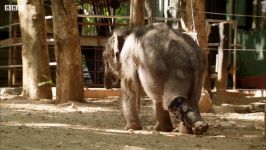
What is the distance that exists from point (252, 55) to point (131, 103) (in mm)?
9960

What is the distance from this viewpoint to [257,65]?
54.9 feet

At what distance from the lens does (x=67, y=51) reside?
11.1 metres

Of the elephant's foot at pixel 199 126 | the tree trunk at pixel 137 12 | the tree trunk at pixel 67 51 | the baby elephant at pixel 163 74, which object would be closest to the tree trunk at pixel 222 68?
the tree trunk at pixel 67 51

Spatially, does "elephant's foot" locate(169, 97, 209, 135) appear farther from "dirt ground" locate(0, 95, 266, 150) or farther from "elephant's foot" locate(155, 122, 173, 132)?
"elephant's foot" locate(155, 122, 173, 132)

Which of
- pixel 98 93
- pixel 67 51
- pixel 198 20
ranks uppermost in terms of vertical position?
pixel 198 20

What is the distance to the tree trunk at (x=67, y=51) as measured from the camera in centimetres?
1098

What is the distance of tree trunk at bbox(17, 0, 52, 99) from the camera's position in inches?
476

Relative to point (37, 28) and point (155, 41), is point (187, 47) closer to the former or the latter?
point (155, 41)

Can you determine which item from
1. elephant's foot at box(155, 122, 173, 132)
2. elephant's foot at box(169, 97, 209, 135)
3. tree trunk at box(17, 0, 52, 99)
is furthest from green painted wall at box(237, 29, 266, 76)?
elephant's foot at box(169, 97, 209, 135)

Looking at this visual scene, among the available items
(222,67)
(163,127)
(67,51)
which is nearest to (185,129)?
(163,127)

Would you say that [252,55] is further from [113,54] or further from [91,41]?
[113,54]

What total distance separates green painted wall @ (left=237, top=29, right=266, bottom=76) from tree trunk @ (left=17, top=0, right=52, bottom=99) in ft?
22.7

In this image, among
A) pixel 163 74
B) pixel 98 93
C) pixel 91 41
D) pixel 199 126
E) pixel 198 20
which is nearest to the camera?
pixel 199 126

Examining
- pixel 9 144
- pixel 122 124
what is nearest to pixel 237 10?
pixel 122 124
